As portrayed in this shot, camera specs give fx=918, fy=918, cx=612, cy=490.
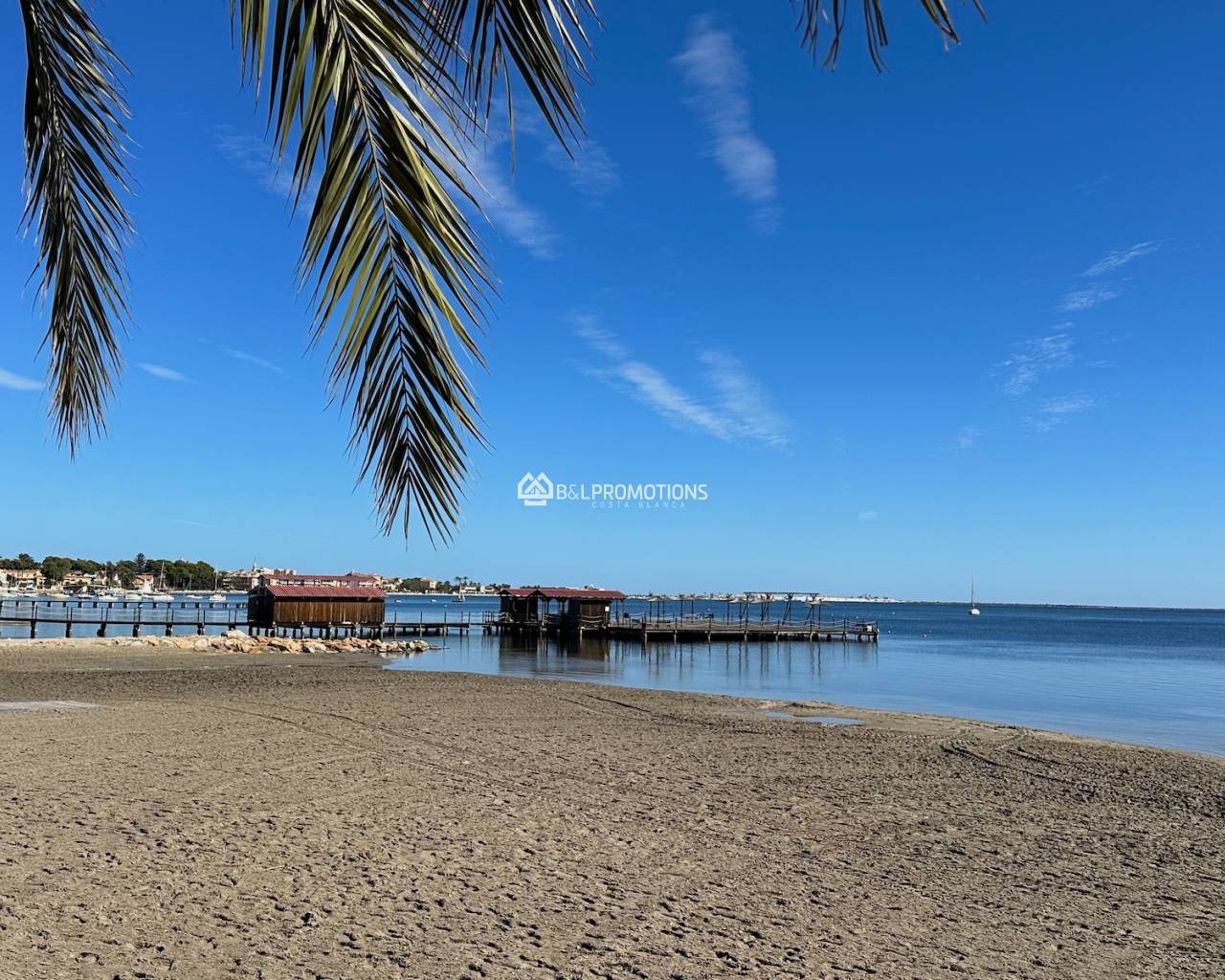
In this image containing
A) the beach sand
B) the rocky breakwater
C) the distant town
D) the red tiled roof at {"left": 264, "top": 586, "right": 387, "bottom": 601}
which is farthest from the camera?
the distant town

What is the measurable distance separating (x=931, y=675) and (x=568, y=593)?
25.9m

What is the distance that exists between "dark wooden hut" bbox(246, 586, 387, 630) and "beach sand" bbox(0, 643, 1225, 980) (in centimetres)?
3724

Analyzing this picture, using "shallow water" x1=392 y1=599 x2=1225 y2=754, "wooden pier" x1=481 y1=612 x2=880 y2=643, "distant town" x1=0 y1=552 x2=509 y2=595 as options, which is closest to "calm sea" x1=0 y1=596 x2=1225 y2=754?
"shallow water" x1=392 y1=599 x2=1225 y2=754

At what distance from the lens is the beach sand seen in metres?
5.29

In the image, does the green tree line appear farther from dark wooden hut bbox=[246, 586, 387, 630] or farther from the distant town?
dark wooden hut bbox=[246, 586, 387, 630]

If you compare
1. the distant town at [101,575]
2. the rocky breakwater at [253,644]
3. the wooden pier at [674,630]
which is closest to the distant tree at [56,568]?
the distant town at [101,575]

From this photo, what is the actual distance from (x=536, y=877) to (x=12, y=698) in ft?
49.4

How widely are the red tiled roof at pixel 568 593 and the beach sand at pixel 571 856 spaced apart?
44.7m

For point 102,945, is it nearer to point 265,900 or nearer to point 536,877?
point 265,900

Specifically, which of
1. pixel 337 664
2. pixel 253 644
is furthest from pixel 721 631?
pixel 337 664

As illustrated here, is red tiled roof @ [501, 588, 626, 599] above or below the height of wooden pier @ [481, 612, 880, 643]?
above

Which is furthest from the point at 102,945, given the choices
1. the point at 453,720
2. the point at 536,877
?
the point at 453,720

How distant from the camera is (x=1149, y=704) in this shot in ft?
97.1

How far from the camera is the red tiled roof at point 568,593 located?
195ft
